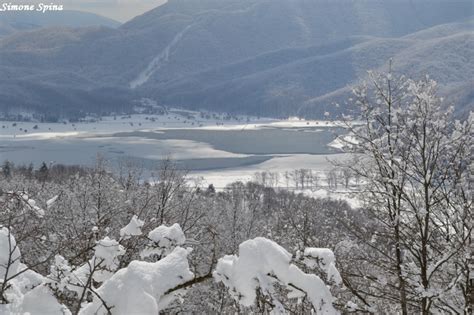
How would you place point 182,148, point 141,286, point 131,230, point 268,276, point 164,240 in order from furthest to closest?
point 182,148
point 131,230
point 164,240
point 268,276
point 141,286

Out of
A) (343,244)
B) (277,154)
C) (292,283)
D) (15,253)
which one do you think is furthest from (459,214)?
(277,154)

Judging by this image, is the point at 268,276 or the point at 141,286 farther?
the point at 268,276

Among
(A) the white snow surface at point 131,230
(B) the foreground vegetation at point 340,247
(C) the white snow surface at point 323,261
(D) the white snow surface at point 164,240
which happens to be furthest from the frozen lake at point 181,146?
(C) the white snow surface at point 323,261

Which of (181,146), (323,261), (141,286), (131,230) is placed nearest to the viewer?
(141,286)

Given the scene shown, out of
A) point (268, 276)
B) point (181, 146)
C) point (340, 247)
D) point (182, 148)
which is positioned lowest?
point (182, 148)

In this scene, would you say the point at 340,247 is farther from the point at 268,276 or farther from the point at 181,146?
the point at 181,146

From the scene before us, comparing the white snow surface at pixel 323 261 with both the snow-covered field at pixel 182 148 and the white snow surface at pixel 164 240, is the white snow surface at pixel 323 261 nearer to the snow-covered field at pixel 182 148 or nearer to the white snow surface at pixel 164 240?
the white snow surface at pixel 164 240

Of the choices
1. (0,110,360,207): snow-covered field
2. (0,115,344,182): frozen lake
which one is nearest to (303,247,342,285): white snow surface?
(0,110,360,207): snow-covered field

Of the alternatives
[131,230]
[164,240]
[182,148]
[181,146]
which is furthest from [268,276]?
[181,146]
